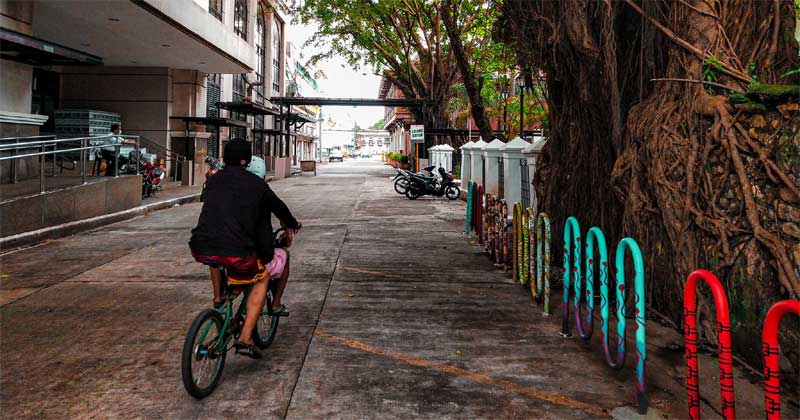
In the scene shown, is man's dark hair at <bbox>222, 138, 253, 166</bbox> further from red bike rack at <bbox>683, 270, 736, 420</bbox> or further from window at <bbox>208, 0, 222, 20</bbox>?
window at <bbox>208, 0, 222, 20</bbox>

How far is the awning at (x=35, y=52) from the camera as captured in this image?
421 inches

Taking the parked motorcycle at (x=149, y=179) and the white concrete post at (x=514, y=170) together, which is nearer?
the white concrete post at (x=514, y=170)

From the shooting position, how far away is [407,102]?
33.0 m

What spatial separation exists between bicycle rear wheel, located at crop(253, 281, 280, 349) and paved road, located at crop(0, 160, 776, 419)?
12 cm

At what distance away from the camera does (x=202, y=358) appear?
3660 mm

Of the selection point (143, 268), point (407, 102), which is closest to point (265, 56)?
point (407, 102)

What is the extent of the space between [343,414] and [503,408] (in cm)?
105

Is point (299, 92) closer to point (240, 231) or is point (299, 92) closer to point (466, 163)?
point (466, 163)

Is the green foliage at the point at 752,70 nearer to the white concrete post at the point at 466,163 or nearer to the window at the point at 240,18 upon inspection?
the white concrete post at the point at 466,163

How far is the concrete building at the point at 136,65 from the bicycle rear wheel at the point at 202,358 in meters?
9.87

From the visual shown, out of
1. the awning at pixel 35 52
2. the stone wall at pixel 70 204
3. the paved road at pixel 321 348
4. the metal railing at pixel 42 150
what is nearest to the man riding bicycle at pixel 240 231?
the paved road at pixel 321 348

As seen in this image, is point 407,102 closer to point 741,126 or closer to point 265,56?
point 265,56

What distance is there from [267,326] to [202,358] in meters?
1.18

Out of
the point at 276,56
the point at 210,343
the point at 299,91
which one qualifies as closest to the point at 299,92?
the point at 299,91
